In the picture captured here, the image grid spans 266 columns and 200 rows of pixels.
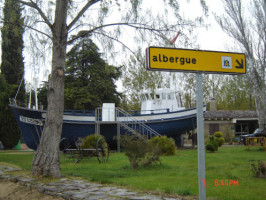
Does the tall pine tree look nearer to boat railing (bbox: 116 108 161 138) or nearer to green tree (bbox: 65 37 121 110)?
green tree (bbox: 65 37 121 110)

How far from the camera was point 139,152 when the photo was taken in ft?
27.4

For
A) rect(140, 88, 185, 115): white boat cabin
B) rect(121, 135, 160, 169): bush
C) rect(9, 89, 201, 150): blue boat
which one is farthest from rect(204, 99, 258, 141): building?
rect(121, 135, 160, 169): bush

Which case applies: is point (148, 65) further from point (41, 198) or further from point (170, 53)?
point (41, 198)

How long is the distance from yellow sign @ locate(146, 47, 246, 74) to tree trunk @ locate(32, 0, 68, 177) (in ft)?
16.8

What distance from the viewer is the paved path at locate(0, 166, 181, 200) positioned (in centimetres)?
484

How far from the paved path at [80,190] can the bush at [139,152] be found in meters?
2.18

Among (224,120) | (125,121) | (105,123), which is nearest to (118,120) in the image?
(125,121)

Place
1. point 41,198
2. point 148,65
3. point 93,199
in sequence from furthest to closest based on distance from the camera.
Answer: point 41,198
point 93,199
point 148,65

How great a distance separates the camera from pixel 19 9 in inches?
344

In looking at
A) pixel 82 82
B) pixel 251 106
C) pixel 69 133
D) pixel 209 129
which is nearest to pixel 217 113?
pixel 209 129

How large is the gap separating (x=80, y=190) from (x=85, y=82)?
88.0ft

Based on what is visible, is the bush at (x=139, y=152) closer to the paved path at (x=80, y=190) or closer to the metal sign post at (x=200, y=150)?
the paved path at (x=80, y=190)

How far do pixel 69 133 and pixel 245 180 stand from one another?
13.9m

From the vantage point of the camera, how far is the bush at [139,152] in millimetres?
8336
